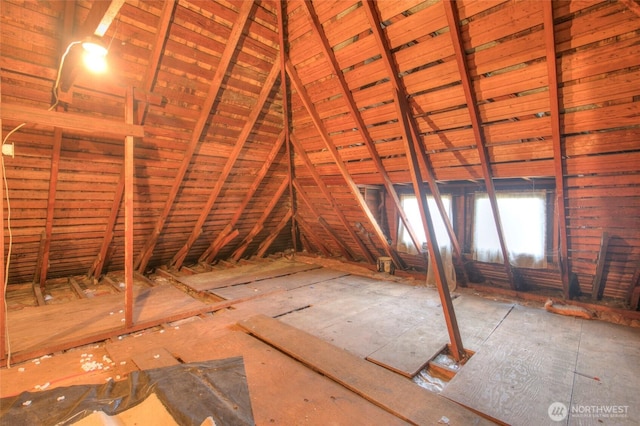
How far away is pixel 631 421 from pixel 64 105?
5.54m

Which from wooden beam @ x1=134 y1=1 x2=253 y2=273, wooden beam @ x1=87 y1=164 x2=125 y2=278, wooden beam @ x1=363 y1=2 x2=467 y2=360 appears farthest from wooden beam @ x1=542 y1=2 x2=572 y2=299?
wooden beam @ x1=87 y1=164 x2=125 y2=278

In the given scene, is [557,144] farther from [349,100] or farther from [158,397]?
[158,397]

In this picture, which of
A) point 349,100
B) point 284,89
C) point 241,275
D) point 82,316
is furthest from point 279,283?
point 349,100

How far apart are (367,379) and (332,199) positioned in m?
3.39

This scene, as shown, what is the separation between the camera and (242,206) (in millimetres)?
5773

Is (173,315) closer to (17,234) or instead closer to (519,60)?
(17,234)

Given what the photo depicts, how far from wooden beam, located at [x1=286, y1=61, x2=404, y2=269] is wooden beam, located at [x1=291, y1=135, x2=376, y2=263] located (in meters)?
0.49

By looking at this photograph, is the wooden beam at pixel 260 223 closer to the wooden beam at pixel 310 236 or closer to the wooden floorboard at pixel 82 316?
the wooden beam at pixel 310 236

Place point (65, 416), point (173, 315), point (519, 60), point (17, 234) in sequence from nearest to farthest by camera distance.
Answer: point (65, 416)
point (519, 60)
point (173, 315)
point (17, 234)

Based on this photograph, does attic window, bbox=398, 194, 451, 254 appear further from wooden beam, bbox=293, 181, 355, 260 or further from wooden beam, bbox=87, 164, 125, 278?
wooden beam, bbox=87, 164, 125, 278

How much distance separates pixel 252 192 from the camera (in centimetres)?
554

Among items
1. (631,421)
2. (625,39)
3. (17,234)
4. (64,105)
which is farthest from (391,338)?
(17,234)

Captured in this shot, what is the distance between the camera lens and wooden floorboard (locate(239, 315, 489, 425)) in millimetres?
2107

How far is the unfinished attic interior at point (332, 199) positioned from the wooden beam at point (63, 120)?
2cm
